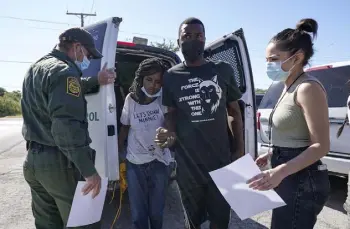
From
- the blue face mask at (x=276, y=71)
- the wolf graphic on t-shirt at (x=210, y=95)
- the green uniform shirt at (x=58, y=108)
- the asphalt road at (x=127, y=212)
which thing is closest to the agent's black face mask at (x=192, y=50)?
the wolf graphic on t-shirt at (x=210, y=95)

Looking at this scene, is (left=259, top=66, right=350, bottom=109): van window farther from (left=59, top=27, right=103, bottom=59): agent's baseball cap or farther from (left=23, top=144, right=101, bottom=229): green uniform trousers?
(left=23, top=144, right=101, bottom=229): green uniform trousers

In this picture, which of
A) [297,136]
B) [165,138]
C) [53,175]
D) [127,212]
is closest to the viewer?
[297,136]

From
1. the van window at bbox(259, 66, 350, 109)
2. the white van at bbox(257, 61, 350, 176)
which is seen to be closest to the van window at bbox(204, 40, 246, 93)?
the white van at bbox(257, 61, 350, 176)

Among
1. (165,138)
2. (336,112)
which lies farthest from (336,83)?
(165,138)

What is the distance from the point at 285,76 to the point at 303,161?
0.55 m

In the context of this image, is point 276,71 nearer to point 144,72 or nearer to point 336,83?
point 144,72

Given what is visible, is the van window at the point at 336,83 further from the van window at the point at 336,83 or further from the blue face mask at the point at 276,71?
the blue face mask at the point at 276,71

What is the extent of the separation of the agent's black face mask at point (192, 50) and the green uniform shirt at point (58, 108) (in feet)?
2.67

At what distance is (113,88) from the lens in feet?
9.66

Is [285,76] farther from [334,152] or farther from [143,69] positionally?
[334,152]

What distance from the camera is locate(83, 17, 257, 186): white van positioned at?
2883mm

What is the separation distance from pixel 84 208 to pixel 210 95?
46.9 inches

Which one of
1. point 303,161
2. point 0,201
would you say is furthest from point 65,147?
point 0,201

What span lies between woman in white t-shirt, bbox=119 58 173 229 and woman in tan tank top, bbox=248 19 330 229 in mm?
1195
